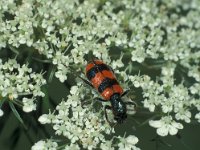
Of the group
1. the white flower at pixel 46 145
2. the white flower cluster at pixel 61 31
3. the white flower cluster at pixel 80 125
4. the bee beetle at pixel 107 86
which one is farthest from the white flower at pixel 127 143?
the white flower cluster at pixel 61 31

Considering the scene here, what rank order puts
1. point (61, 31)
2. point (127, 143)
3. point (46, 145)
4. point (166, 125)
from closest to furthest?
point (46, 145), point (127, 143), point (166, 125), point (61, 31)

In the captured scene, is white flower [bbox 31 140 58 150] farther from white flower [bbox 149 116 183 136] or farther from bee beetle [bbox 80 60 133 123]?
white flower [bbox 149 116 183 136]

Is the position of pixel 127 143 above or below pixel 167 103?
below

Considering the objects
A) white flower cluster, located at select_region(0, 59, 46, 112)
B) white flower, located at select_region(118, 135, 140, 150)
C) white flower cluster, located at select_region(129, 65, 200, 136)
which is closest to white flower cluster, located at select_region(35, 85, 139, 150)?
white flower, located at select_region(118, 135, 140, 150)

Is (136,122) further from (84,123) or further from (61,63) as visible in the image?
(61,63)

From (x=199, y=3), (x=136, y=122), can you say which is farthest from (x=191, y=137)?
(x=199, y=3)

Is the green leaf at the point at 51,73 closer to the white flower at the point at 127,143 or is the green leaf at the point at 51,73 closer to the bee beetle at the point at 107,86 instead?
the bee beetle at the point at 107,86

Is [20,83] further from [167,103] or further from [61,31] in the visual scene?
[167,103]

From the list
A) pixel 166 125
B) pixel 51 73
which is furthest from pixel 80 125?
pixel 166 125
